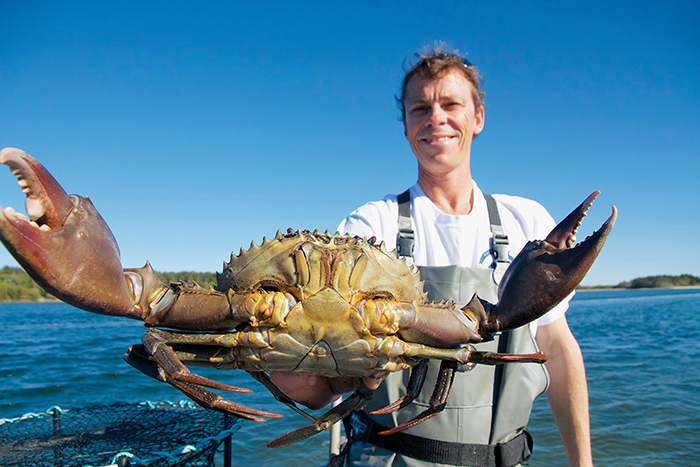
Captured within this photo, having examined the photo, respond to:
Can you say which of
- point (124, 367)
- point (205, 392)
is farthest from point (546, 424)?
point (124, 367)

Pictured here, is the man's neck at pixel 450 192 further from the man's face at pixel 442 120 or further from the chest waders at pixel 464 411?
the chest waders at pixel 464 411

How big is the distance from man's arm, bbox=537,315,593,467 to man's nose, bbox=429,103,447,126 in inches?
77.0

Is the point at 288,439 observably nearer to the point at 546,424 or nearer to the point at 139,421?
the point at 139,421

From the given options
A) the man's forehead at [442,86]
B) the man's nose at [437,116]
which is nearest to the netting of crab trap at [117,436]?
the man's nose at [437,116]

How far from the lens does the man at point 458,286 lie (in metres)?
2.98

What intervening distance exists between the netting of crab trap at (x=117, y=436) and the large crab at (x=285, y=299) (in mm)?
1931

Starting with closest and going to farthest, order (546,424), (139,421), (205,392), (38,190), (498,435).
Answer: (38,190) → (205,392) → (498,435) → (139,421) → (546,424)

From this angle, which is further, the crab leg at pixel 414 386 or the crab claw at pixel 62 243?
the crab leg at pixel 414 386

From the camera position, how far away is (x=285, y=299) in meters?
2.00

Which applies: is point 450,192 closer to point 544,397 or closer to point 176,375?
point 176,375

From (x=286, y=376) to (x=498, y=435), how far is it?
67.3 inches

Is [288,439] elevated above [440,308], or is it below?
below

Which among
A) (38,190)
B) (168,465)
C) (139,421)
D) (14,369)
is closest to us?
(38,190)

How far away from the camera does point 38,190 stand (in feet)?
5.93
